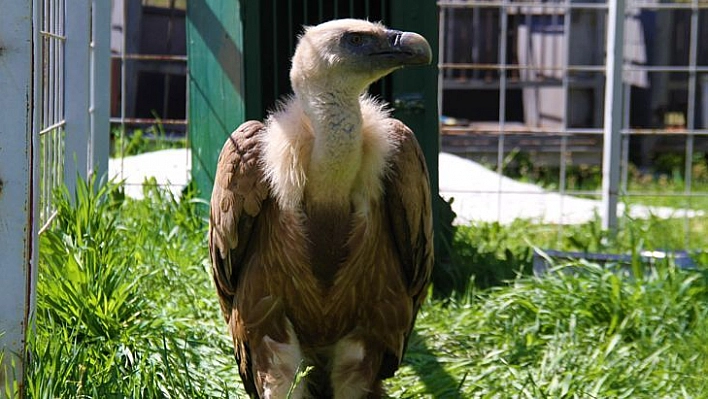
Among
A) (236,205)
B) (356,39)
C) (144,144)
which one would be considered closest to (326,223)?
(236,205)

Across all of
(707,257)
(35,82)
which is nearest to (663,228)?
(707,257)

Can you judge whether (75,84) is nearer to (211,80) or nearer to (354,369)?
(211,80)

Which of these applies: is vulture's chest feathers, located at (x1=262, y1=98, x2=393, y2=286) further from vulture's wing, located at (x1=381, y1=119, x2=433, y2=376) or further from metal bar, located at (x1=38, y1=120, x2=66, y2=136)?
metal bar, located at (x1=38, y1=120, x2=66, y2=136)

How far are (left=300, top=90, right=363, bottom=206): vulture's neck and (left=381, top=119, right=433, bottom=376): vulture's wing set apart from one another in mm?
209

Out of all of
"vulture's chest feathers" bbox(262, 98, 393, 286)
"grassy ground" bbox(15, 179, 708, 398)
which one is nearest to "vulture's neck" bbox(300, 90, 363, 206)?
"vulture's chest feathers" bbox(262, 98, 393, 286)

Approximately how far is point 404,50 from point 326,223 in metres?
0.63

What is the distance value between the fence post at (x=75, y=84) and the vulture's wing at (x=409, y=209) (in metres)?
1.89

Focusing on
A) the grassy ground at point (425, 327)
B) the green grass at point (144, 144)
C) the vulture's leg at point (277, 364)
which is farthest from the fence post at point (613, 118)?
the vulture's leg at point (277, 364)

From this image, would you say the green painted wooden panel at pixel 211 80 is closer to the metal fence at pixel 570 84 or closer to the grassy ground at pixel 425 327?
the grassy ground at pixel 425 327

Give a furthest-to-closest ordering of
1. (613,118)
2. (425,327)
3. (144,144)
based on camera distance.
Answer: (144,144), (613,118), (425,327)

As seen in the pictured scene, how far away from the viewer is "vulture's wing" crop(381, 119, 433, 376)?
12.8 ft

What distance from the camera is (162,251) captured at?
5344mm

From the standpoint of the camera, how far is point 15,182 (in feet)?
11.2

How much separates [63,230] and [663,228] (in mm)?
3623
